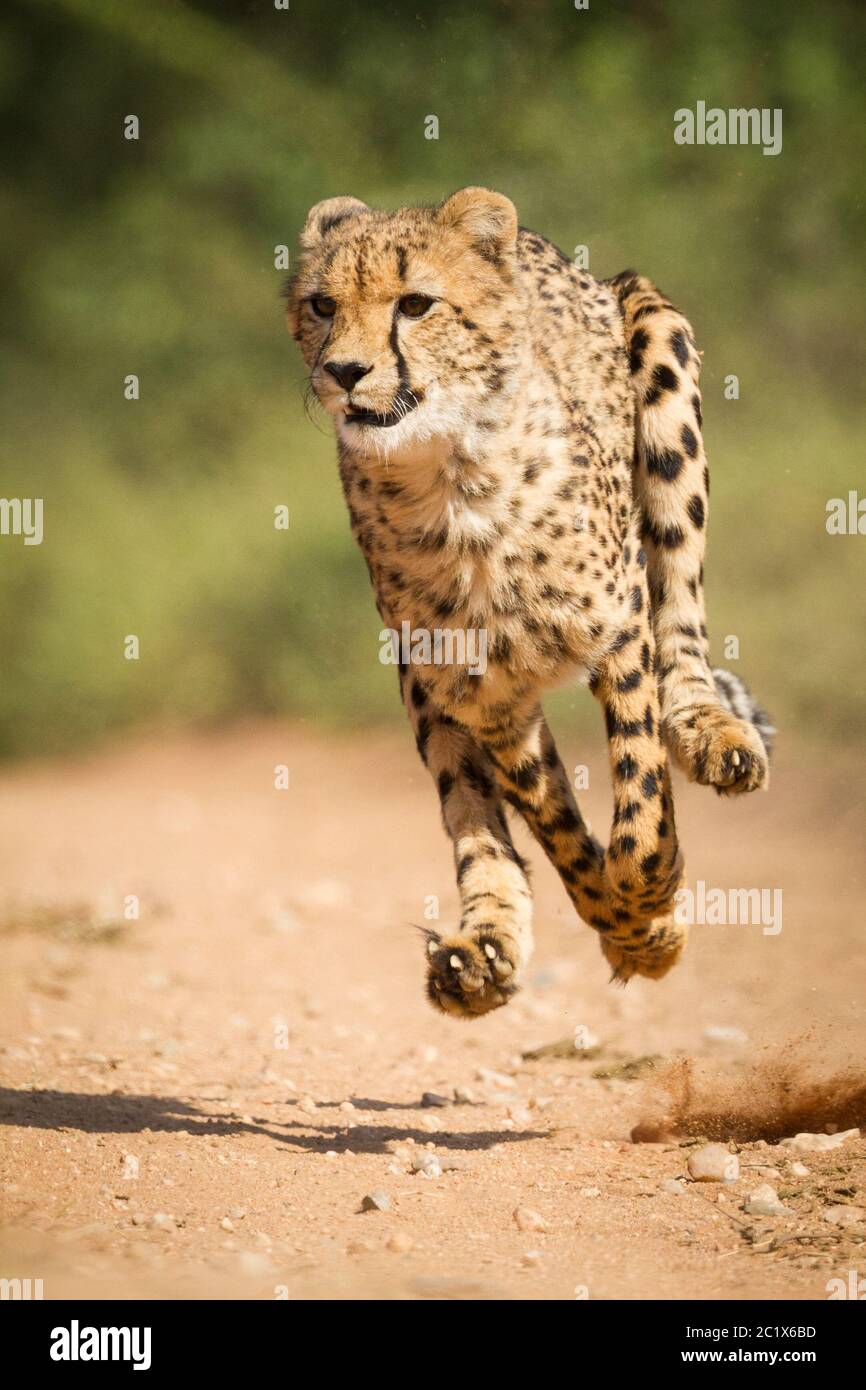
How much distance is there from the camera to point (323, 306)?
3.30 m

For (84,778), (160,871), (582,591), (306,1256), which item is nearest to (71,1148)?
(306,1256)

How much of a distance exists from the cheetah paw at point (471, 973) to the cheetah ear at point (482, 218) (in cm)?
129

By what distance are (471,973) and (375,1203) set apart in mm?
463

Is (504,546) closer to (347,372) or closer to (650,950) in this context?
(347,372)

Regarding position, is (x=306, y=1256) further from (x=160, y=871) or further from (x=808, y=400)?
(x=808, y=400)

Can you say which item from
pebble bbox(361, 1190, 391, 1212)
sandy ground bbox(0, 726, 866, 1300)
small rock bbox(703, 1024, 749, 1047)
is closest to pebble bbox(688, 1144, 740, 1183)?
sandy ground bbox(0, 726, 866, 1300)

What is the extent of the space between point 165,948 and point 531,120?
5631 millimetres

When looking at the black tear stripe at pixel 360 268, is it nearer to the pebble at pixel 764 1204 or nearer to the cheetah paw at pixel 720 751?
the cheetah paw at pixel 720 751

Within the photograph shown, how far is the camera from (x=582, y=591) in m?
3.44

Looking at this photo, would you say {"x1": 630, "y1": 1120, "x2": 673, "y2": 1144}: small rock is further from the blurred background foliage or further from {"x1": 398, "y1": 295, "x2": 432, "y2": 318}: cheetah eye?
the blurred background foliage

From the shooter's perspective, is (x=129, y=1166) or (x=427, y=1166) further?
(x=427, y=1166)

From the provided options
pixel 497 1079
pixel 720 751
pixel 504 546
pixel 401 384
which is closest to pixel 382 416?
pixel 401 384

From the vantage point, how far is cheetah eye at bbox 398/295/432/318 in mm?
3262

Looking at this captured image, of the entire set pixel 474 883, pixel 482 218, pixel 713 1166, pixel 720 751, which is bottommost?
pixel 713 1166
